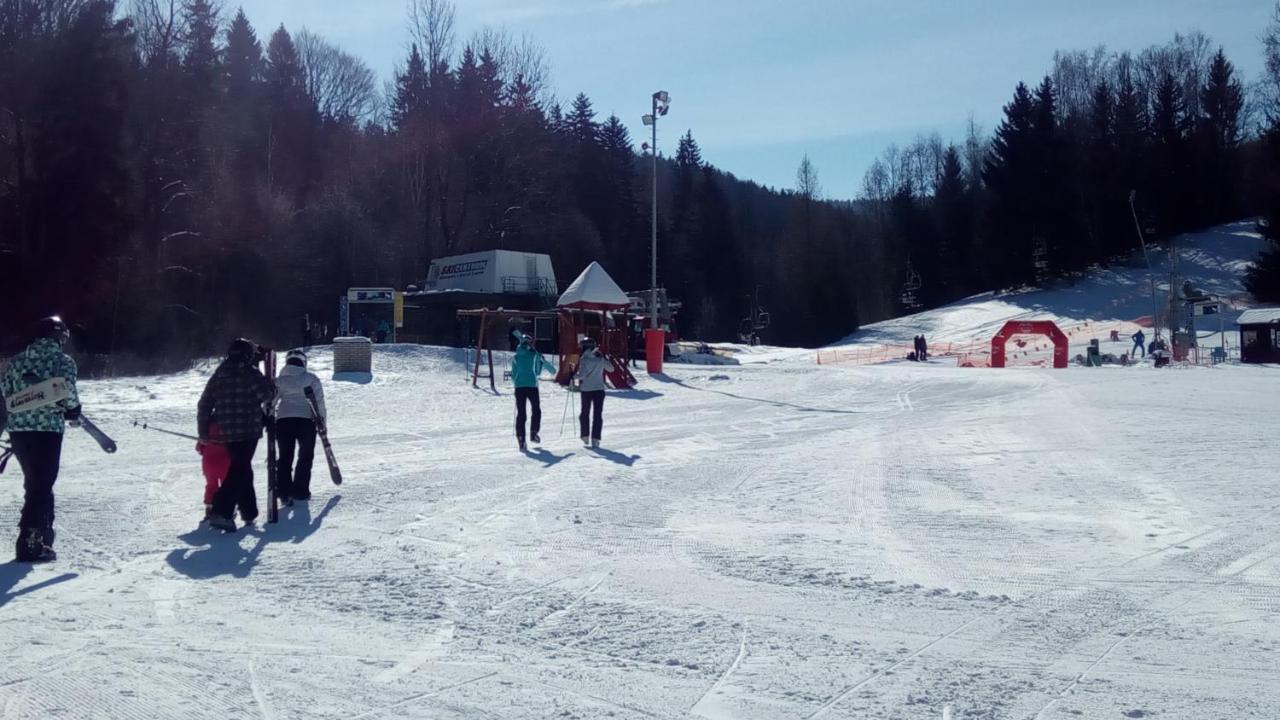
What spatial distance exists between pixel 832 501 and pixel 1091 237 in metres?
65.6

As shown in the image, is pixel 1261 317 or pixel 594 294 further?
pixel 1261 317

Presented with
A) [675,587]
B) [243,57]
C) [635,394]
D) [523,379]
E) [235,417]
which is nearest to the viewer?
[675,587]

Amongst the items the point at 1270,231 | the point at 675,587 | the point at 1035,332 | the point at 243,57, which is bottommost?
the point at 675,587

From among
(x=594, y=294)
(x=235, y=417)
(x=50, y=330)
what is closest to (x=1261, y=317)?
(x=594, y=294)

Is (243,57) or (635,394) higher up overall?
(243,57)

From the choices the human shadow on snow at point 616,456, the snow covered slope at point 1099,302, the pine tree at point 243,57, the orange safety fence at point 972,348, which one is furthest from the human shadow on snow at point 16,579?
the pine tree at point 243,57

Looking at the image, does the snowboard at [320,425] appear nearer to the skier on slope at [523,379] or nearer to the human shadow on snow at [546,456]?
the human shadow on snow at [546,456]

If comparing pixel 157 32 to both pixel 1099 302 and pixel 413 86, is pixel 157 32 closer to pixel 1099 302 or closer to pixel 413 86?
pixel 413 86

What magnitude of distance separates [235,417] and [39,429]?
160cm

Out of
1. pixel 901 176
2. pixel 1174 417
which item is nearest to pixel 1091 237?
pixel 901 176

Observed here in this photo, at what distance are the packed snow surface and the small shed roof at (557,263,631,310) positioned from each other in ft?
43.8

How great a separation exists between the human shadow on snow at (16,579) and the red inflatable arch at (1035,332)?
35.5 metres

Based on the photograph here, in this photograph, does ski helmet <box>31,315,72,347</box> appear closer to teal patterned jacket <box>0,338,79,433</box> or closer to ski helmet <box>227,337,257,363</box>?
teal patterned jacket <box>0,338,79,433</box>

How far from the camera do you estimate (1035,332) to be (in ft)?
121
